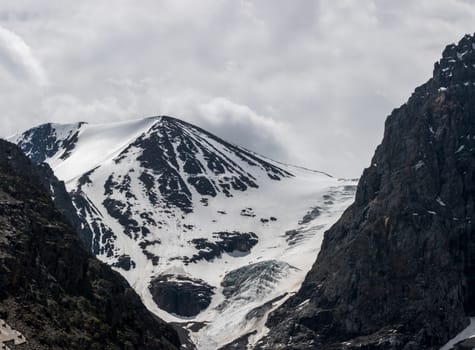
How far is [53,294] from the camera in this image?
549ft

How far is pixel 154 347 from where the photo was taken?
191 metres

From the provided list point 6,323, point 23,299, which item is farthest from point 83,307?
point 6,323

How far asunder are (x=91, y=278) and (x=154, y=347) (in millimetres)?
18838

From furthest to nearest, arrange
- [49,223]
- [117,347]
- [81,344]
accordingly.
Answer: [49,223], [117,347], [81,344]

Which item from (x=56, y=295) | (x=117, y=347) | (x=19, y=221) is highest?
(x=19, y=221)

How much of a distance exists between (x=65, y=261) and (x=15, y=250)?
59.0ft

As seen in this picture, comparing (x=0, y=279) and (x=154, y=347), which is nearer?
(x=0, y=279)

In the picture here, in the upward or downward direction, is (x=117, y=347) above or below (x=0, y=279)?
below

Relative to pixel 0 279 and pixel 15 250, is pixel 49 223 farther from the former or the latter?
pixel 0 279

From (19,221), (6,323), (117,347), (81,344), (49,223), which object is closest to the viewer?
(6,323)

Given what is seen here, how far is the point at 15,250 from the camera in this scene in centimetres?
16962

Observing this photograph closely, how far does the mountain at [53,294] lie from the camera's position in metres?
146

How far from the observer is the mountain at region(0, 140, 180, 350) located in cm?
14650

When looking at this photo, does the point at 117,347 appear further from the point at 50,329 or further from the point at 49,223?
the point at 49,223
